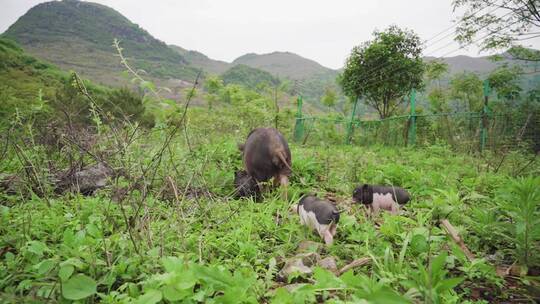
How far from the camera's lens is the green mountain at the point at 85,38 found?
215 ft

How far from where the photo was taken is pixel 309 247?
210 centimetres

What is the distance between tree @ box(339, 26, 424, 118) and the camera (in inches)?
591

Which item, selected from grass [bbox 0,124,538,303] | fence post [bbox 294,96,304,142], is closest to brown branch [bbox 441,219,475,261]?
grass [bbox 0,124,538,303]

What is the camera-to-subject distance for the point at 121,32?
108 metres

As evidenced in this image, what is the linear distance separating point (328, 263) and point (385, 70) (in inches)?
595

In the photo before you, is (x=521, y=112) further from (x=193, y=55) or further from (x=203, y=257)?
(x=193, y=55)

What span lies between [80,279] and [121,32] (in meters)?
126

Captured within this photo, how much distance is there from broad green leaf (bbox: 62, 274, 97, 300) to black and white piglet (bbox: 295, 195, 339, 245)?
4.86 ft

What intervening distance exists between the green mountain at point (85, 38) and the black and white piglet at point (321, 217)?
53.5m

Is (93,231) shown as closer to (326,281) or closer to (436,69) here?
(326,281)

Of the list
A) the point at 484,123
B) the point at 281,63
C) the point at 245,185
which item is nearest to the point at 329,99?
the point at 484,123

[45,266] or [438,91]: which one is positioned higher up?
[438,91]

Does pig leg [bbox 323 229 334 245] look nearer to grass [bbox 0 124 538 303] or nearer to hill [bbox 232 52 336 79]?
grass [bbox 0 124 538 303]

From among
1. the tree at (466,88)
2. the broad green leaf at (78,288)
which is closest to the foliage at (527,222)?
the broad green leaf at (78,288)
